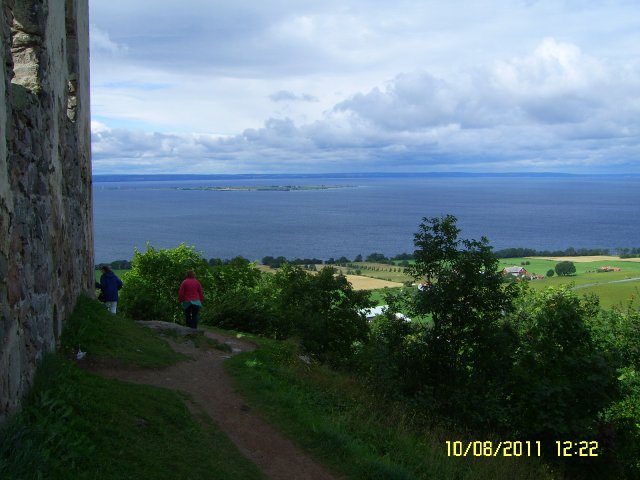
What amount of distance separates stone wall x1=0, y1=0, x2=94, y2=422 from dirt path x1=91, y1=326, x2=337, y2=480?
6.24ft

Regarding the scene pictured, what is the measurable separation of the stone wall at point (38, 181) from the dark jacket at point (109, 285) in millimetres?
444

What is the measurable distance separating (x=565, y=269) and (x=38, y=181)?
54001 millimetres

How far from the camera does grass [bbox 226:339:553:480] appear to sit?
763 cm

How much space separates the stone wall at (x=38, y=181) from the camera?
579 cm

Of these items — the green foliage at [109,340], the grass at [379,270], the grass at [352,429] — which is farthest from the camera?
the grass at [379,270]

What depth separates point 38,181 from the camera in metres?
7.79

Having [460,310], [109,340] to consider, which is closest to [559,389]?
[460,310]

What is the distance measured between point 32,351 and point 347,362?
930 centimetres

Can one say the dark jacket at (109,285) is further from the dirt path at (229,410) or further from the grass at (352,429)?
the grass at (352,429)

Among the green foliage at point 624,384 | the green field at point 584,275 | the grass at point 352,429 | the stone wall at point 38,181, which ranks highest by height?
the stone wall at point 38,181

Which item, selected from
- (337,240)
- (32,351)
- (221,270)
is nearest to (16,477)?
(32,351)

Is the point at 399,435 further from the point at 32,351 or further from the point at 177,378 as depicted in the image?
the point at 32,351

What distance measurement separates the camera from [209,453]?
22.6 ft

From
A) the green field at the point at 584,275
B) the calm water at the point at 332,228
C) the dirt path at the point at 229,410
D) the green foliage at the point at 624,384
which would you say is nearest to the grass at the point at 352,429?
the dirt path at the point at 229,410
